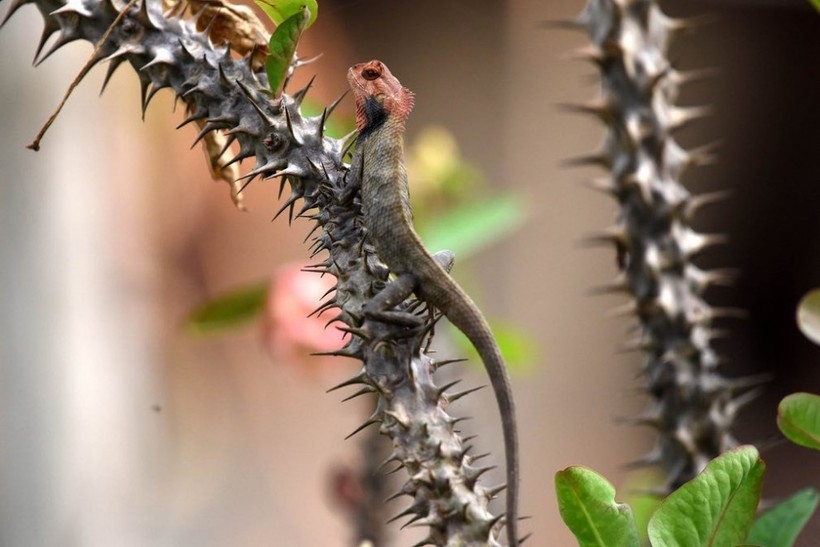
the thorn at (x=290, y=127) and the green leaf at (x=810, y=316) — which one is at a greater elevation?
the thorn at (x=290, y=127)

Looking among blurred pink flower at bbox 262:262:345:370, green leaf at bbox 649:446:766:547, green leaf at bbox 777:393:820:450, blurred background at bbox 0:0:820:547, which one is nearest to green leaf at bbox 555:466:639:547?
green leaf at bbox 649:446:766:547

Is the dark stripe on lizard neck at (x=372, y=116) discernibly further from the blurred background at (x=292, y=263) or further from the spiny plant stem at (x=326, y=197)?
the blurred background at (x=292, y=263)

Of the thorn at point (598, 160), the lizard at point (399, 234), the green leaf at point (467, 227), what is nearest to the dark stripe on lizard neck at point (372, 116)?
the lizard at point (399, 234)

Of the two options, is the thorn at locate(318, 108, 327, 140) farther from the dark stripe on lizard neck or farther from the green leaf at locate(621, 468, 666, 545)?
the green leaf at locate(621, 468, 666, 545)

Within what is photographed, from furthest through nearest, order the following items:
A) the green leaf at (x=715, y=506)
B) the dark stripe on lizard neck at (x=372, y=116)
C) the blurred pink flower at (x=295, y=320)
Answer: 1. the blurred pink flower at (x=295, y=320)
2. the dark stripe on lizard neck at (x=372, y=116)
3. the green leaf at (x=715, y=506)

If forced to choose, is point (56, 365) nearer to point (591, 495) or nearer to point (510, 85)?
point (510, 85)

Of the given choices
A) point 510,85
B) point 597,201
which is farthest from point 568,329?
point 510,85

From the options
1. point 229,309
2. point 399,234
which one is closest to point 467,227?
point 229,309
